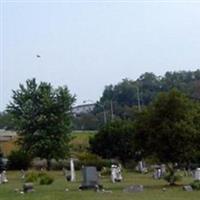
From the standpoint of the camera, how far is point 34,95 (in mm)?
68312

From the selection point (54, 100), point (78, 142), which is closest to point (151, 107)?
point (54, 100)

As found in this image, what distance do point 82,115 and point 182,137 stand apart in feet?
401

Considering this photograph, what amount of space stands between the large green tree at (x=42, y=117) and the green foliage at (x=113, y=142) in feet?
29.3

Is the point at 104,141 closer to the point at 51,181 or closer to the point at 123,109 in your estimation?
the point at 51,181

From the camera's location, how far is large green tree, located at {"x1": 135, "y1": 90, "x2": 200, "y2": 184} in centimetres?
3591

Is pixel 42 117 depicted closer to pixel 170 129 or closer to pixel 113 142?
pixel 113 142

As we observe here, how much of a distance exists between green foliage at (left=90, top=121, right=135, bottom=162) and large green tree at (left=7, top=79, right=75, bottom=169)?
352 inches

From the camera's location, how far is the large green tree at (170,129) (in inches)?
1414

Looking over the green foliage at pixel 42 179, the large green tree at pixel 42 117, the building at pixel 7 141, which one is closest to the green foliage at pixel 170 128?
the green foliage at pixel 42 179

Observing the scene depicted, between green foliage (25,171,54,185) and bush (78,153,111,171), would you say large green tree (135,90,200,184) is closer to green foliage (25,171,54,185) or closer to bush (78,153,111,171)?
green foliage (25,171,54,185)

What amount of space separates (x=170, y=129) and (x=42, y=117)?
107ft

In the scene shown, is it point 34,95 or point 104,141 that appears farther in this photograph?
point 104,141

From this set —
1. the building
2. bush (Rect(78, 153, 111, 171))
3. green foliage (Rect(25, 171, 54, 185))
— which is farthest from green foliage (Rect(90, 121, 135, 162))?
green foliage (Rect(25, 171, 54, 185))

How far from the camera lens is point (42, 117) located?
67.1m
